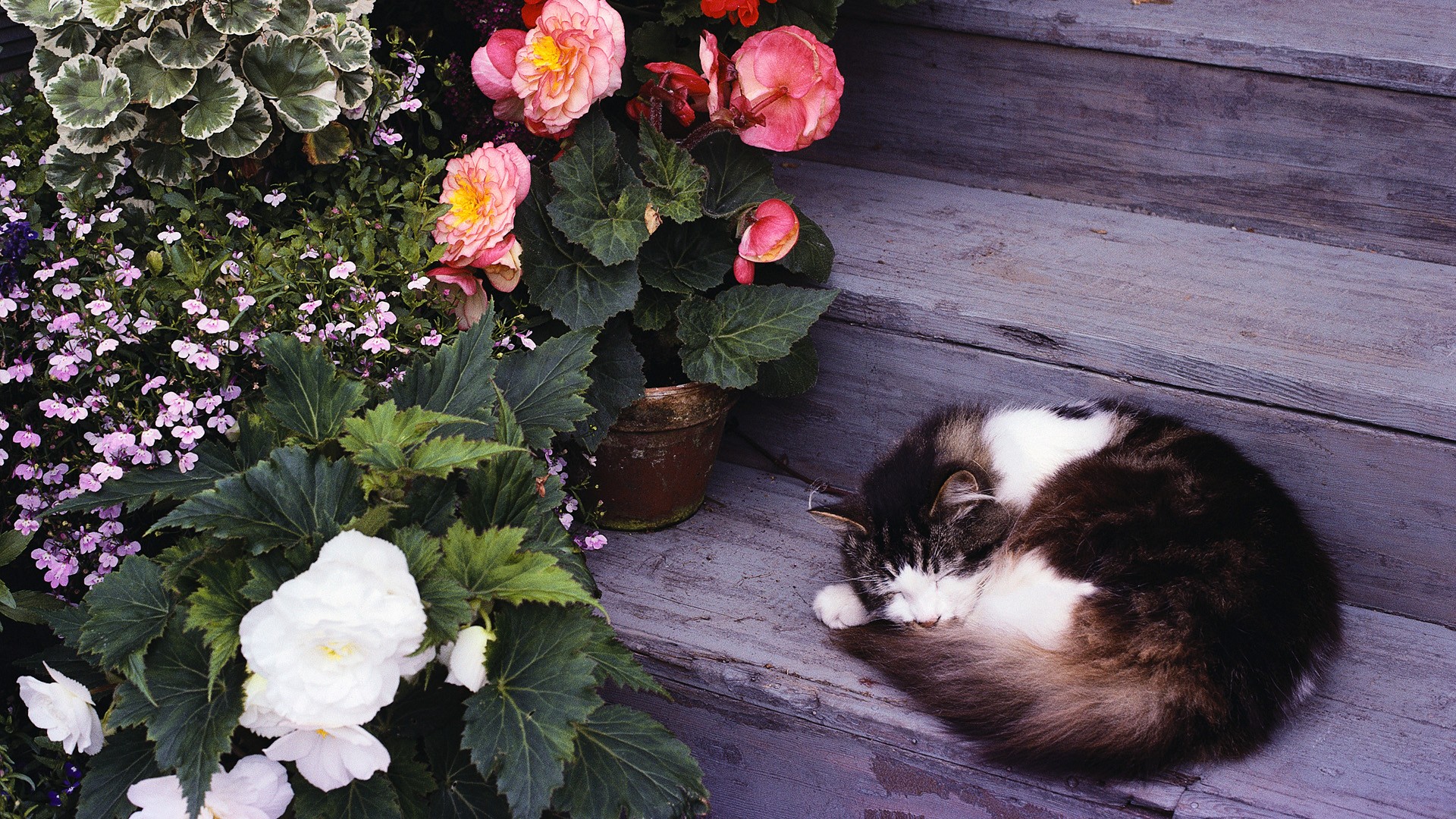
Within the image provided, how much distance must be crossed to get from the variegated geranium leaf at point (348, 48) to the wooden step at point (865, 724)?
818 millimetres

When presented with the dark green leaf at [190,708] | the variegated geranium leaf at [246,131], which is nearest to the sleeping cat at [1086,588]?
the dark green leaf at [190,708]

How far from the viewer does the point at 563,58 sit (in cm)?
143

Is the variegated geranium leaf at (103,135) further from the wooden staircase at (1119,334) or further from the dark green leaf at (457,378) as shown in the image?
the wooden staircase at (1119,334)

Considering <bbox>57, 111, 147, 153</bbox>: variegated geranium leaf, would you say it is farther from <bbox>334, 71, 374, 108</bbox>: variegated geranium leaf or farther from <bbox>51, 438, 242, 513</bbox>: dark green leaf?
<bbox>51, 438, 242, 513</bbox>: dark green leaf

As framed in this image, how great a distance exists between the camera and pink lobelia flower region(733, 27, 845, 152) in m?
1.46

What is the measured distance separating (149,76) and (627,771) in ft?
3.41

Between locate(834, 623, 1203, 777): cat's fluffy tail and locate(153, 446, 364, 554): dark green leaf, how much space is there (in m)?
0.78

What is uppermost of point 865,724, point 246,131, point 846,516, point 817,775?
point 246,131

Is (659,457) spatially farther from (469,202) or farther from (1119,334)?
(1119,334)

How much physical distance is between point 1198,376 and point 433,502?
1138 mm

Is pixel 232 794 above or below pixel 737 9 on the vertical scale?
below

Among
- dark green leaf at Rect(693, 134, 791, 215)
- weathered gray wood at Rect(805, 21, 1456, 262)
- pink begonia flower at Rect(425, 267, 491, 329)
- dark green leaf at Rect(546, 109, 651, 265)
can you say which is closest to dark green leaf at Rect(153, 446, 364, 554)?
pink begonia flower at Rect(425, 267, 491, 329)

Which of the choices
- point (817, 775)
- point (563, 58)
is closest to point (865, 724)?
point (817, 775)

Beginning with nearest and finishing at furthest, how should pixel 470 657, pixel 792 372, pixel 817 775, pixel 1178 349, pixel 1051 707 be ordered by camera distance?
pixel 470 657 → pixel 1051 707 → pixel 817 775 → pixel 1178 349 → pixel 792 372
